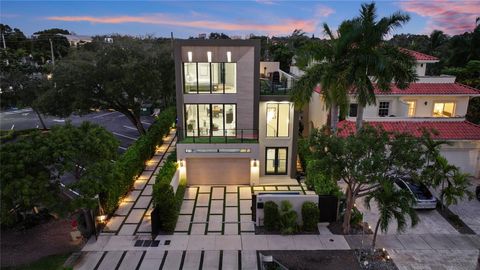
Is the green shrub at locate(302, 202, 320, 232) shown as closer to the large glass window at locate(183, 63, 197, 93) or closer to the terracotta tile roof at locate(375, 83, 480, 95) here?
the large glass window at locate(183, 63, 197, 93)

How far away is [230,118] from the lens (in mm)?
21094

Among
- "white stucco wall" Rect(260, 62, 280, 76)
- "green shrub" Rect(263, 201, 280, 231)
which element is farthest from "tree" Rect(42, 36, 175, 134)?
"green shrub" Rect(263, 201, 280, 231)

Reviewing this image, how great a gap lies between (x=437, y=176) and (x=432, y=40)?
4553cm

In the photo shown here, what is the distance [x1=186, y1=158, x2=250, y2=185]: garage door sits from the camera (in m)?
20.2

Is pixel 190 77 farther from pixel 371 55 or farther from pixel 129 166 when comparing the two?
pixel 371 55

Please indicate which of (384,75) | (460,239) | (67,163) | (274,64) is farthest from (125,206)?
(274,64)

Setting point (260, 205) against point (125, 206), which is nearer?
point (260, 205)

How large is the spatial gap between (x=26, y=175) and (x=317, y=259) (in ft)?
37.5

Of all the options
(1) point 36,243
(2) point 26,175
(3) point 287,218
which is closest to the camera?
(2) point 26,175

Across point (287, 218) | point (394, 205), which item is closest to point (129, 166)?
point (287, 218)

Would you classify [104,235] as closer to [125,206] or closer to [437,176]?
[125,206]

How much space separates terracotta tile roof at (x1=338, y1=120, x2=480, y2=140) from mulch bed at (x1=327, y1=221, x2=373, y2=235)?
21.2 ft

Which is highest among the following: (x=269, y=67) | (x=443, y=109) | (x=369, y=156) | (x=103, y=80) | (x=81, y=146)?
(x=269, y=67)

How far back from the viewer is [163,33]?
79.0 m
